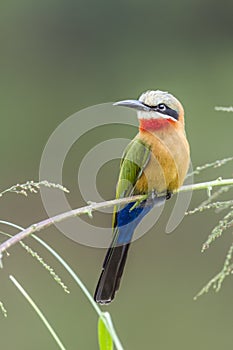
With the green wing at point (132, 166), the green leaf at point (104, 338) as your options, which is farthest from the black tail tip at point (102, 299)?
the green leaf at point (104, 338)

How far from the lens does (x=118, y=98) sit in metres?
5.17

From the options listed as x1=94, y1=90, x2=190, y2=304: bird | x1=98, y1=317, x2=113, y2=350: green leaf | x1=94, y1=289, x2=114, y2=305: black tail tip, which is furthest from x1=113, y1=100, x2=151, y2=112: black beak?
x1=98, y1=317, x2=113, y2=350: green leaf

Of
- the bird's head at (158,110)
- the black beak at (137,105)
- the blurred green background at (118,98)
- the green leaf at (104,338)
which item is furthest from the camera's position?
the blurred green background at (118,98)

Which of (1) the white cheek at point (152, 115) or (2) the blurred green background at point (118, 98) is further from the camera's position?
(2) the blurred green background at point (118, 98)

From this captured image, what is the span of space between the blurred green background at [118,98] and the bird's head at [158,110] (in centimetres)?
271

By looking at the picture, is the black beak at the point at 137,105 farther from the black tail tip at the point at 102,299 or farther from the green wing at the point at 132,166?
the black tail tip at the point at 102,299

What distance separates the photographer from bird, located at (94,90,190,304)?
1701 mm

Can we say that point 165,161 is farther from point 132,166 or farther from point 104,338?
point 104,338

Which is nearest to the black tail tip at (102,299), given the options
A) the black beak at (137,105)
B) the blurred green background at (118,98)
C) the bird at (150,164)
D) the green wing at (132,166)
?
the bird at (150,164)

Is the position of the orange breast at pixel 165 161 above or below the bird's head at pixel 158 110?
below

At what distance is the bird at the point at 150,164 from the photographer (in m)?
1.70

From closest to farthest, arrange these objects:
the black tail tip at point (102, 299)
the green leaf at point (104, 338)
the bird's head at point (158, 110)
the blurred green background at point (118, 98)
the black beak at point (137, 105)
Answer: the green leaf at point (104, 338) → the black tail tip at point (102, 299) → the black beak at point (137, 105) → the bird's head at point (158, 110) → the blurred green background at point (118, 98)

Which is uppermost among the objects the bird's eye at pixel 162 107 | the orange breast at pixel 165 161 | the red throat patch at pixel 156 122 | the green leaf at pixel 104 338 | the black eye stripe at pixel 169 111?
the bird's eye at pixel 162 107

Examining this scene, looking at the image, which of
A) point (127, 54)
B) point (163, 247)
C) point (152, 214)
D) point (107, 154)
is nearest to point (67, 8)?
point (127, 54)
